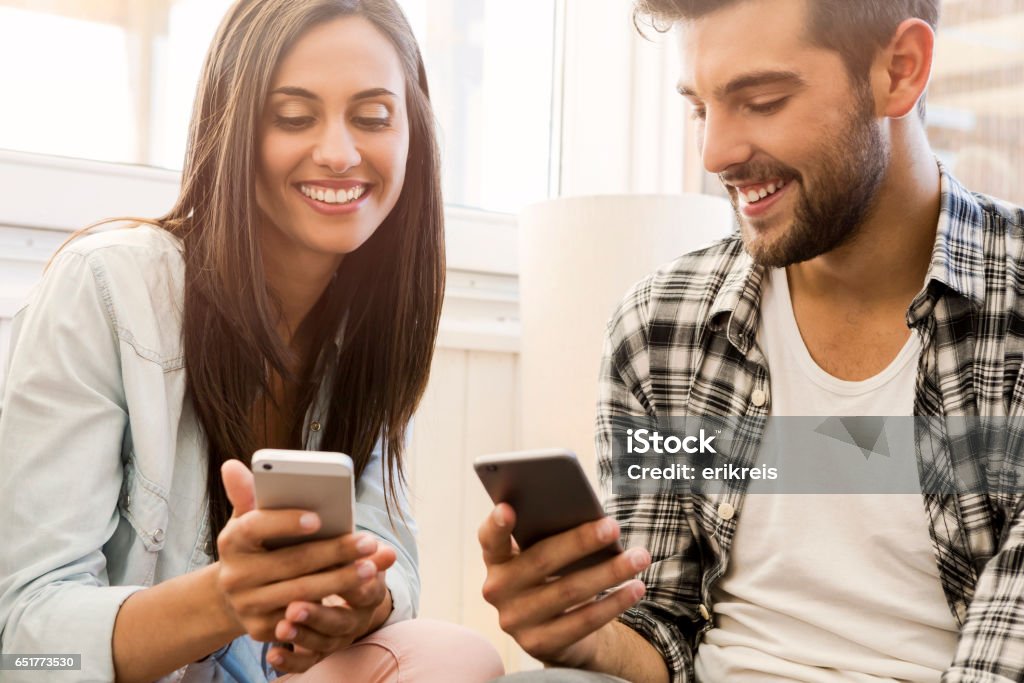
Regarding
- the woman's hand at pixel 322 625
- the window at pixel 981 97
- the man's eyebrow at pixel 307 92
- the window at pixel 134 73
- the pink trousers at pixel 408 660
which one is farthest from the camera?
the window at pixel 981 97

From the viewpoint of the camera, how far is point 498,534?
1000mm

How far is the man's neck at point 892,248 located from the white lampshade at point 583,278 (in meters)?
0.56

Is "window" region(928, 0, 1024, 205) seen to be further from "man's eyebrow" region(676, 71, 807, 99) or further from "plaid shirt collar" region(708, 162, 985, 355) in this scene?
"man's eyebrow" region(676, 71, 807, 99)

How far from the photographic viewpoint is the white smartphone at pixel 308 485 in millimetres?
848

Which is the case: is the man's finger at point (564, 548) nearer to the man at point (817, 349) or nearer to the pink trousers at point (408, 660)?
the man at point (817, 349)

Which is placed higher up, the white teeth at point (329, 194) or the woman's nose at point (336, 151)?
the woman's nose at point (336, 151)

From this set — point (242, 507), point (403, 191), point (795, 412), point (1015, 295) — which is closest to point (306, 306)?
point (403, 191)

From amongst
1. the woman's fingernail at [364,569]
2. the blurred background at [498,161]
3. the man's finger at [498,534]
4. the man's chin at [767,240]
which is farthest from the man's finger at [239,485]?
the blurred background at [498,161]

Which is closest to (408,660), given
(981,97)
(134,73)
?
(134,73)

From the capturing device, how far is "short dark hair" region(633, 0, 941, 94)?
4.17 feet

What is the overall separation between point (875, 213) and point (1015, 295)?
0.19 m

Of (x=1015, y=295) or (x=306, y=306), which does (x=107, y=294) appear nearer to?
(x=306, y=306)

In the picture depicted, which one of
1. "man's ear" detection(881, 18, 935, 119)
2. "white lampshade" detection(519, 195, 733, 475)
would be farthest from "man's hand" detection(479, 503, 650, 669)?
"white lampshade" detection(519, 195, 733, 475)

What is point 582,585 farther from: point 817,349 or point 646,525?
point 817,349
